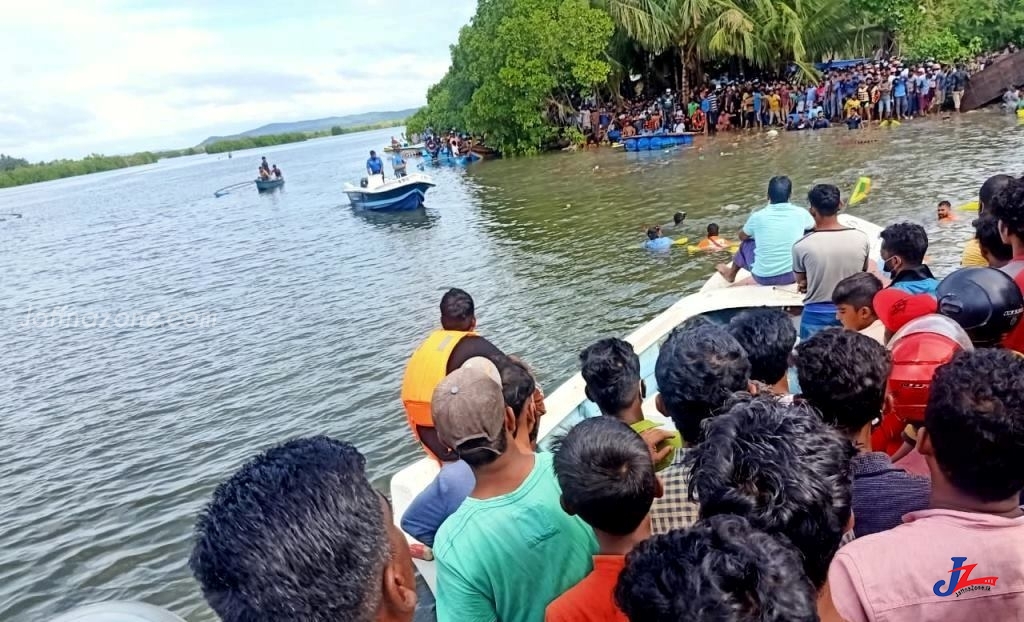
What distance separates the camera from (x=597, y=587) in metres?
1.75

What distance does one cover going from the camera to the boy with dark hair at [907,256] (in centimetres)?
369

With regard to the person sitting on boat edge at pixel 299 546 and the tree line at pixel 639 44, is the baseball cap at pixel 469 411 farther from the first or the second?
the tree line at pixel 639 44

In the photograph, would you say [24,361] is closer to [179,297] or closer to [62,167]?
[179,297]

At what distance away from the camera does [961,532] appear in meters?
1.55

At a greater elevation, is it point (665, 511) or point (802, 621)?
point (802, 621)

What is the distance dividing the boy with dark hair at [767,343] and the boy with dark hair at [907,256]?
1.30m

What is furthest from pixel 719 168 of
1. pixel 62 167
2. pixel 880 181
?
pixel 62 167

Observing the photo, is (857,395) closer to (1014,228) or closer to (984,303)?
(984,303)

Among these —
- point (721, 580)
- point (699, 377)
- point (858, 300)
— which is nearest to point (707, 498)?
point (721, 580)

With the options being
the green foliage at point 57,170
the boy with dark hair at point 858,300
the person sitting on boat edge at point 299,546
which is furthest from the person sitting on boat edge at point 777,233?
the green foliage at point 57,170

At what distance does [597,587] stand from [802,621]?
682 mm

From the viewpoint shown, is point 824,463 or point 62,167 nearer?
point 824,463

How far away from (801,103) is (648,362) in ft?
76.9

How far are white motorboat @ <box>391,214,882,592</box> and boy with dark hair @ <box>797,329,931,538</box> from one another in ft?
4.38
